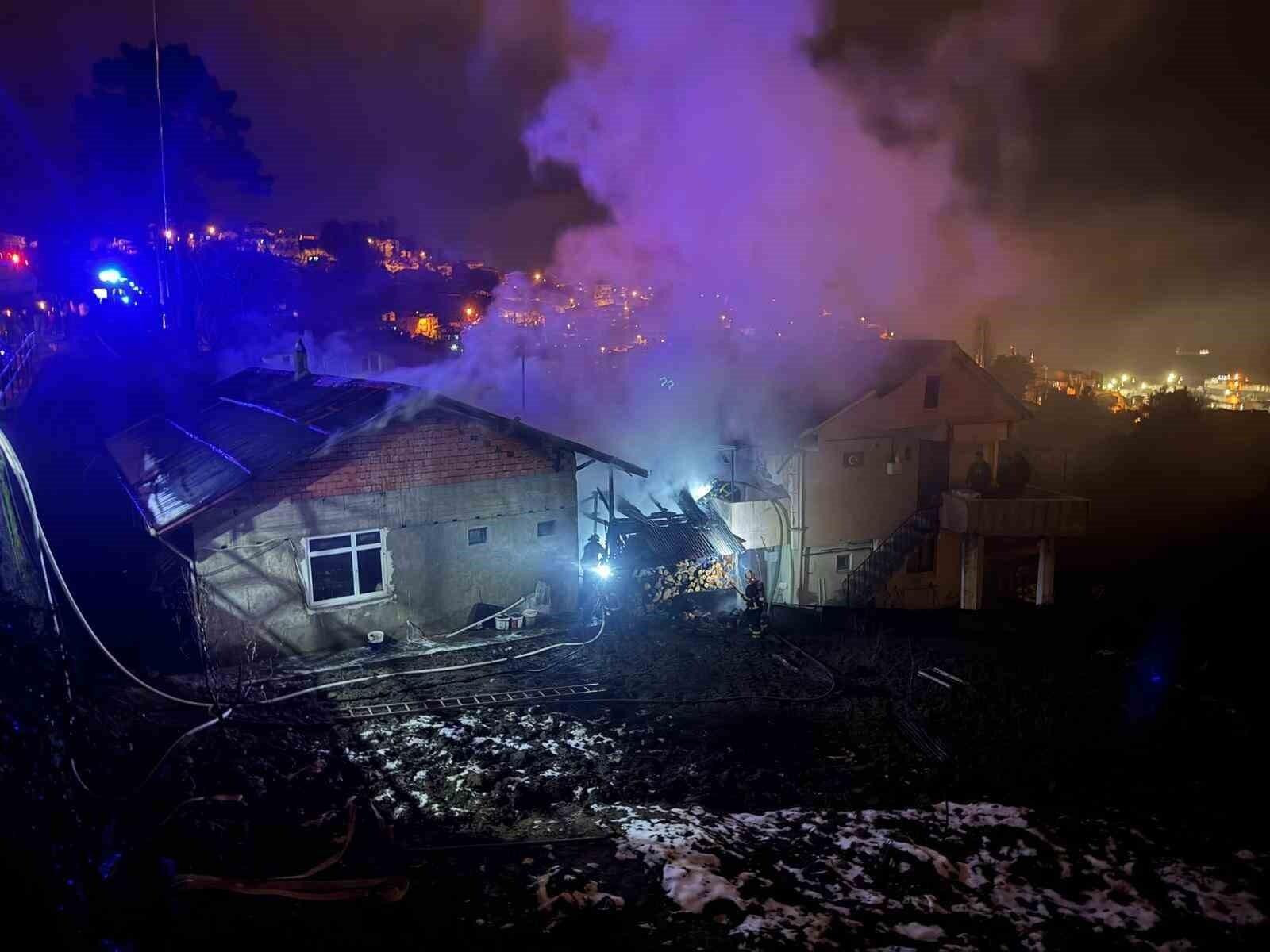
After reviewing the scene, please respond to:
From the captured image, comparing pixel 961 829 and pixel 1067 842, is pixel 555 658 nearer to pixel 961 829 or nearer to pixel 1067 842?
pixel 961 829

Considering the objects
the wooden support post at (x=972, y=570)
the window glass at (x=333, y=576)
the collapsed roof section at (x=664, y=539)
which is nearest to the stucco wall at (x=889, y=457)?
the wooden support post at (x=972, y=570)

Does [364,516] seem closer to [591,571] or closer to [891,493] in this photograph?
[591,571]

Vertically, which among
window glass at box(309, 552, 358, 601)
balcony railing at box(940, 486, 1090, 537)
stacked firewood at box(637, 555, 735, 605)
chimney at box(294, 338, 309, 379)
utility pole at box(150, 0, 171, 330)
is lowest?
stacked firewood at box(637, 555, 735, 605)

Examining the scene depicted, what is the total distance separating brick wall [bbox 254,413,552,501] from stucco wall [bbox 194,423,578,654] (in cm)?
2

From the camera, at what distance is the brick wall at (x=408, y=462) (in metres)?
13.9

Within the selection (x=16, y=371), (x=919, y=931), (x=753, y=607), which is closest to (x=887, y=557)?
(x=753, y=607)

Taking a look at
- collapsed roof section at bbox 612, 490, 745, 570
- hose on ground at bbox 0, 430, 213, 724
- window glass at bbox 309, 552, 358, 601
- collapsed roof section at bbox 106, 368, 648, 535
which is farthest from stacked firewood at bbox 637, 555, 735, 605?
hose on ground at bbox 0, 430, 213, 724

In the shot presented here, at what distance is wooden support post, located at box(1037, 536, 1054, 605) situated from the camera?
2684 cm

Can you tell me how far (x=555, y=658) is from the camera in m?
13.8

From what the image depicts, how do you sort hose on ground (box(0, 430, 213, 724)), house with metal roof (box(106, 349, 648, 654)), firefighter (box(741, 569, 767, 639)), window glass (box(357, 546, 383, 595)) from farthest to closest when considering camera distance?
1. firefighter (box(741, 569, 767, 639))
2. window glass (box(357, 546, 383, 595))
3. house with metal roof (box(106, 349, 648, 654))
4. hose on ground (box(0, 430, 213, 724))

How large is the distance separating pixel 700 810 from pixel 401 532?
27.1ft

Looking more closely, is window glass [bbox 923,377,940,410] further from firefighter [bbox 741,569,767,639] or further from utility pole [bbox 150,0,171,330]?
utility pole [bbox 150,0,171,330]

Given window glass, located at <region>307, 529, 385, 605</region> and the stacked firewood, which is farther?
the stacked firewood

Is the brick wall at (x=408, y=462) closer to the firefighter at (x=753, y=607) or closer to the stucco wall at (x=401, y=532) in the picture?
the stucco wall at (x=401, y=532)
